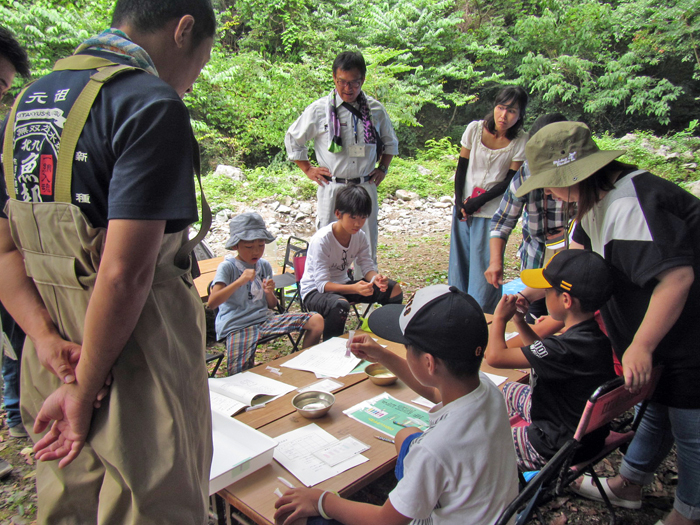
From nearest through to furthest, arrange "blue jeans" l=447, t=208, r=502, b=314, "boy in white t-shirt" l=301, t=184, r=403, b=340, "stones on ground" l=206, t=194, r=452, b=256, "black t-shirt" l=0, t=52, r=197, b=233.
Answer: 1. "black t-shirt" l=0, t=52, r=197, b=233
2. "boy in white t-shirt" l=301, t=184, r=403, b=340
3. "blue jeans" l=447, t=208, r=502, b=314
4. "stones on ground" l=206, t=194, r=452, b=256

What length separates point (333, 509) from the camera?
1254 millimetres

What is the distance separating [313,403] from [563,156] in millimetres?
1409

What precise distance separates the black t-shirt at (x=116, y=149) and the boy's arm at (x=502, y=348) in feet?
4.66

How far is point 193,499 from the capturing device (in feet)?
3.06

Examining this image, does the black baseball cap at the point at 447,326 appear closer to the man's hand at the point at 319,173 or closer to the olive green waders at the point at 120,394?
the olive green waders at the point at 120,394

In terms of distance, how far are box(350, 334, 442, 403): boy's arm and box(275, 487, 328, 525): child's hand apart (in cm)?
51

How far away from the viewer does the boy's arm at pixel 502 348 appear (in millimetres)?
1833

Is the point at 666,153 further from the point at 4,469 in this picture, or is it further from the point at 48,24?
the point at 48,24

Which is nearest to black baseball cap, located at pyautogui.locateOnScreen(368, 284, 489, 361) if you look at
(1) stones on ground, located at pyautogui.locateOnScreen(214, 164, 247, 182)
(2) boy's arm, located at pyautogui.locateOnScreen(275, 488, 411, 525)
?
(2) boy's arm, located at pyautogui.locateOnScreen(275, 488, 411, 525)

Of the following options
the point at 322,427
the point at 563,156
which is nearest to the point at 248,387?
the point at 322,427

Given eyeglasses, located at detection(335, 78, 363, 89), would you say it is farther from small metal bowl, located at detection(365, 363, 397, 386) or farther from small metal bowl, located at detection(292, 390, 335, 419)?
small metal bowl, located at detection(292, 390, 335, 419)

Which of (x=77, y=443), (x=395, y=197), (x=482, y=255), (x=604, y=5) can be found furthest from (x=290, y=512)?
(x=604, y=5)

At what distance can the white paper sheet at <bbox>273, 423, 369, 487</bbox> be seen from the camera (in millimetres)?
1418

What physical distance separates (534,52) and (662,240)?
51.1 feet
